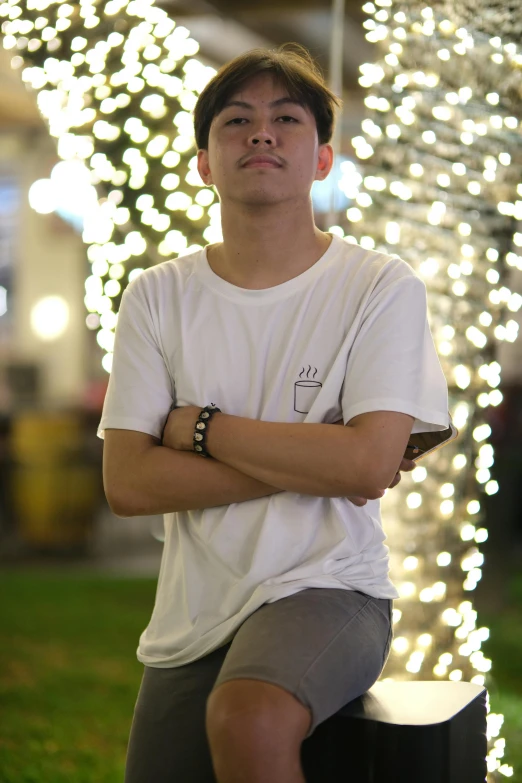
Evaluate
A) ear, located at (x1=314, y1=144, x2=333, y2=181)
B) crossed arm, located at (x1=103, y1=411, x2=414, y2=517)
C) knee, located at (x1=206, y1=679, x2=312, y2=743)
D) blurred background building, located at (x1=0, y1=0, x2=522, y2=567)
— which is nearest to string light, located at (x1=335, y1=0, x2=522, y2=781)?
blurred background building, located at (x1=0, y1=0, x2=522, y2=567)

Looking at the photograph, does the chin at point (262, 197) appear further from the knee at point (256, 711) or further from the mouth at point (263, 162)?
the knee at point (256, 711)

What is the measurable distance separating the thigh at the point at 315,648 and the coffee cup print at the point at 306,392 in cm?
30

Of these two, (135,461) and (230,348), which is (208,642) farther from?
(230,348)

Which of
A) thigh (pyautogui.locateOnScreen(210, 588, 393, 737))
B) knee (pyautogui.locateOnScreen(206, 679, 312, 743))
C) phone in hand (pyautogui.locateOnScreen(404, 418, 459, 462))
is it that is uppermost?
phone in hand (pyautogui.locateOnScreen(404, 418, 459, 462))

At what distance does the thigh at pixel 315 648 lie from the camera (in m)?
1.35

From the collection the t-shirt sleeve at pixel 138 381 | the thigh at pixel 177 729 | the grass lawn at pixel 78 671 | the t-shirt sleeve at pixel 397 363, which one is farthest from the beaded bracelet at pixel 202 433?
the grass lawn at pixel 78 671

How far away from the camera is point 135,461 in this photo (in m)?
1.60

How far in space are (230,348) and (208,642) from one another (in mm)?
485

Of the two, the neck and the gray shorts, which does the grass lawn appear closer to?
the gray shorts

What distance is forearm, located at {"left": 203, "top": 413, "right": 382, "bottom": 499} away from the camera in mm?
1476

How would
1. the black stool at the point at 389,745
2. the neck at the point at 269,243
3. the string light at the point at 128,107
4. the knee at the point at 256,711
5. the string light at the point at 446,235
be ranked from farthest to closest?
the string light at the point at 128,107
the string light at the point at 446,235
the neck at the point at 269,243
the black stool at the point at 389,745
the knee at the point at 256,711

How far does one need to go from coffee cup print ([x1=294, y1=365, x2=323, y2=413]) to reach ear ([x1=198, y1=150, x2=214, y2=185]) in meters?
0.46

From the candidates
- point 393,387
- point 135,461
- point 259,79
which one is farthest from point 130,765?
point 259,79

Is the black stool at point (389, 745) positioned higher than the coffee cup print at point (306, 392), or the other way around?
the coffee cup print at point (306, 392)
